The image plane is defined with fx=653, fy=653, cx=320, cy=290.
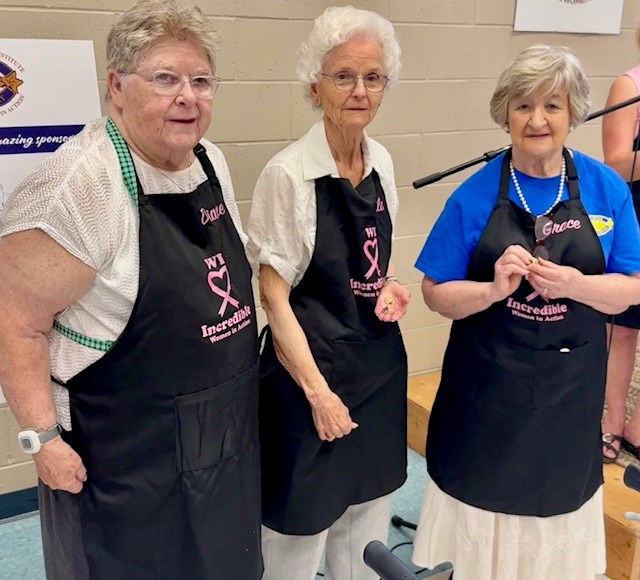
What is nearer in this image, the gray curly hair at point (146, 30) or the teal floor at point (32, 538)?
the gray curly hair at point (146, 30)

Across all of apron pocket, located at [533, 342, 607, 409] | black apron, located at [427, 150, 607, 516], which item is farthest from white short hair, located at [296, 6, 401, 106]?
apron pocket, located at [533, 342, 607, 409]

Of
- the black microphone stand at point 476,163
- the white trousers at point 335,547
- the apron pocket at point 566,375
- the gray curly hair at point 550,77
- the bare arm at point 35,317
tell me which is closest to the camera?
the bare arm at point 35,317

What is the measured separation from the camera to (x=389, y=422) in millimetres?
1572

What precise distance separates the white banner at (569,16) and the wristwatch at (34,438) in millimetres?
2298

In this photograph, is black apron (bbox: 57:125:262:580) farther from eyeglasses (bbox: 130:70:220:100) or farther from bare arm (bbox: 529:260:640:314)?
bare arm (bbox: 529:260:640:314)

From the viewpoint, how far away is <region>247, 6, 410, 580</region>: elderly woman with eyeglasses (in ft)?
4.44

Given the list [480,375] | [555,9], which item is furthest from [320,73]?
[555,9]

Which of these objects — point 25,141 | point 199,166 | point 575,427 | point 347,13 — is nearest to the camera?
point 199,166

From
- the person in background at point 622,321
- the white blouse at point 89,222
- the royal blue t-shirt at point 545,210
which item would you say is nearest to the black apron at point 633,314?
the person in background at point 622,321

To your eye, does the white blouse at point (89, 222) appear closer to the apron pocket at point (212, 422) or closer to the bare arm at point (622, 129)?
the apron pocket at point (212, 422)

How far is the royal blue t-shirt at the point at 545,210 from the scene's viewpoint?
1411 millimetres

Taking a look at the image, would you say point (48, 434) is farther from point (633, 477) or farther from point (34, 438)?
point (633, 477)

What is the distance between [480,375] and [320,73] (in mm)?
759

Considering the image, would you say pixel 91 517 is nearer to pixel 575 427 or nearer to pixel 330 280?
pixel 330 280
